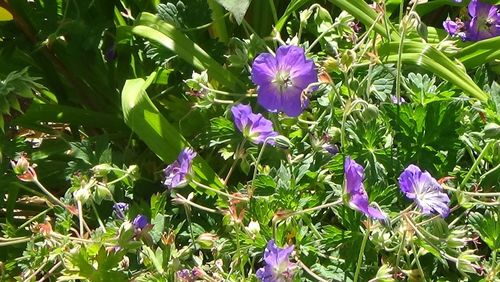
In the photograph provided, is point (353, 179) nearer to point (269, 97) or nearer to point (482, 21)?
point (269, 97)

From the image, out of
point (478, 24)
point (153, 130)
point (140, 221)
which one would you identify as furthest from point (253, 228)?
point (478, 24)

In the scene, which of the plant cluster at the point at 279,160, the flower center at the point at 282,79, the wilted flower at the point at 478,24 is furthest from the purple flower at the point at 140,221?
the wilted flower at the point at 478,24

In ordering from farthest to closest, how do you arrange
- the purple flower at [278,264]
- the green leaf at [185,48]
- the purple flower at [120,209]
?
the green leaf at [185,48] < the purple flower at [120,209] < the purple flower at [278,264]

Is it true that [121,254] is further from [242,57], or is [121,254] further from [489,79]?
[489,79]

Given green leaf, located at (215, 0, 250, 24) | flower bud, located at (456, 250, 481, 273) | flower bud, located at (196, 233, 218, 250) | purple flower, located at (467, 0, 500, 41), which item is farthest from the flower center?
purple flower, located at (467, 0, 500, 41)

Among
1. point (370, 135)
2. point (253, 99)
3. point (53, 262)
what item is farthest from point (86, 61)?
point (370, 135)

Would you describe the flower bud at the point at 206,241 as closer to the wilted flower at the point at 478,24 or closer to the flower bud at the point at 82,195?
the flower bud at the point at 82,195
